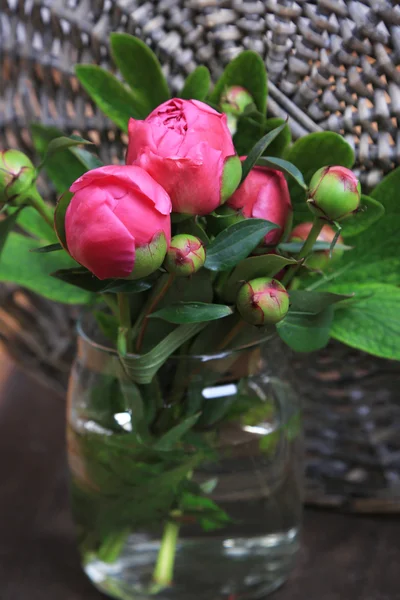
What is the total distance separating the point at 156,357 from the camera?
306 millimetres

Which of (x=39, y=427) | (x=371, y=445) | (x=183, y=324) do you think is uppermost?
(x=183, y=324)

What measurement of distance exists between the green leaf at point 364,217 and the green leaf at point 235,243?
5cm

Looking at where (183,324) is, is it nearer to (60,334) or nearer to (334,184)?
(334,184)

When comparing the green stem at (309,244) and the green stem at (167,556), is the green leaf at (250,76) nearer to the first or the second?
the green stem at (309,244)

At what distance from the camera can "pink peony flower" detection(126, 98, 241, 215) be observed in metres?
0.27

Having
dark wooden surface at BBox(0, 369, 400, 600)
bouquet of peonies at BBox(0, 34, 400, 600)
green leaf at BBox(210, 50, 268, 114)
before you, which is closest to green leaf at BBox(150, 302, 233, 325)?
bouquet of peonies at BBox(0, 34, 400, 600)

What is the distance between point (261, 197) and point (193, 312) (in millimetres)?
55

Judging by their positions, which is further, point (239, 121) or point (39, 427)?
point (39, 427)

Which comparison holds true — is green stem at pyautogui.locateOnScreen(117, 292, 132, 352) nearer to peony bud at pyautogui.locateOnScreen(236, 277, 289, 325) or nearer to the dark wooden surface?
peony bud at pyautogui.locateOnScreen(236, 277, 289, 325)

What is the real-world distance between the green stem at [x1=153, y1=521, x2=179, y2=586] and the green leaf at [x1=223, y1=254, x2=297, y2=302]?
0.14 metres

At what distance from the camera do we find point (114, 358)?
0.36 m

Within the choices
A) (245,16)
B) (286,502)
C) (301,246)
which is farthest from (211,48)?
(286,502)

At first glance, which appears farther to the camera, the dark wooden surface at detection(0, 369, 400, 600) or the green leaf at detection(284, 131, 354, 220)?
the dark wooden surface at detection(0, 369, 400, 600)

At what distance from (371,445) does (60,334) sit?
22cm
